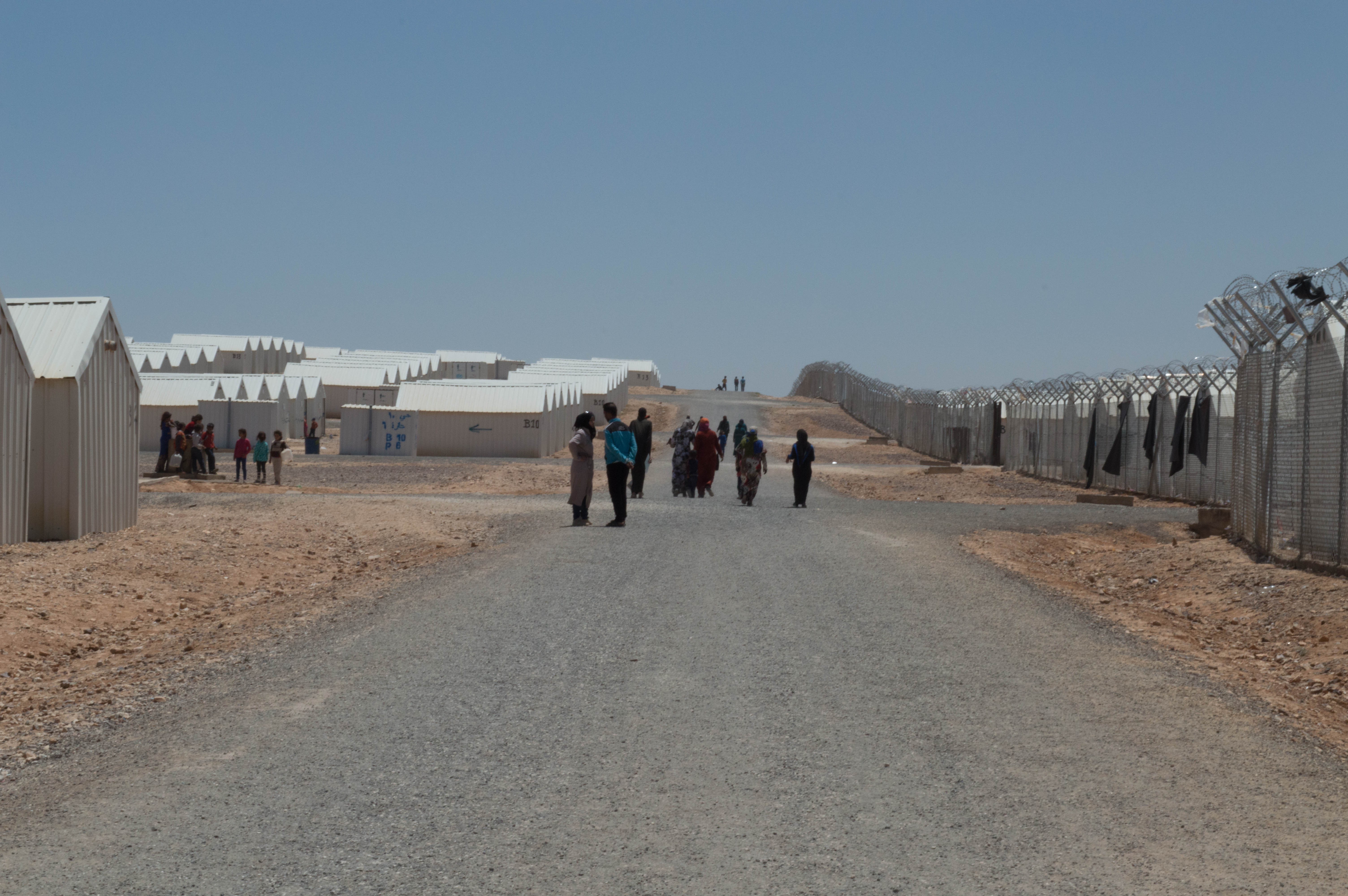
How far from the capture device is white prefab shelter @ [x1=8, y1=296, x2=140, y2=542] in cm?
1431

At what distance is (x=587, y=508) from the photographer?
56.1 feet

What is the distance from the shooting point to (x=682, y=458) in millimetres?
23812

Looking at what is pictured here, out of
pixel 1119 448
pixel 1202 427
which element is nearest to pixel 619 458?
pixel 1202 427

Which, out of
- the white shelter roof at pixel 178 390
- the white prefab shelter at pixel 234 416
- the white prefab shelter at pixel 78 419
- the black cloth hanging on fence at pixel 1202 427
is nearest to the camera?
the white prefab shelter at pixel 78 419

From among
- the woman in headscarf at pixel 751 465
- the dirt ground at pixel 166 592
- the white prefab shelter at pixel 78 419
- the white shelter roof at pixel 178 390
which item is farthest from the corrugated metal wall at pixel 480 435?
the white prefab shelter at pixel 78 419

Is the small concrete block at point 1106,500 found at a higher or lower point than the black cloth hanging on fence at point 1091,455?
lower

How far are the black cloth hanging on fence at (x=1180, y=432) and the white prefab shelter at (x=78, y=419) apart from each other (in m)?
18.3

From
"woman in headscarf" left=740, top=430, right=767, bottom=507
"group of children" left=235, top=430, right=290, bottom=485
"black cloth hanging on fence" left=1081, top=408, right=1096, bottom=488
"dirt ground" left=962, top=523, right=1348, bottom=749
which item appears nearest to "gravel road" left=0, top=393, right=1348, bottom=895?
"dirt ground" left=962, top=523, right=1348, bottom=749

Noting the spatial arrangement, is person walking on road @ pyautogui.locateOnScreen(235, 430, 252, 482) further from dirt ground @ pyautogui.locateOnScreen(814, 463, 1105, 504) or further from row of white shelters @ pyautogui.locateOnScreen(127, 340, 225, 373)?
row of white shelters @ pyautogui.locateOnScreen(127, 340, 225, 373)

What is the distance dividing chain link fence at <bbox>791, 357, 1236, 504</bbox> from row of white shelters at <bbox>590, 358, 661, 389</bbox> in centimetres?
6313

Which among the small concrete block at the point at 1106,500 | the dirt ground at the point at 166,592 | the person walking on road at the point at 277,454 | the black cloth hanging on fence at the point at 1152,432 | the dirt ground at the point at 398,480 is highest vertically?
the black cloth hanging on fence at the point at 1152,432

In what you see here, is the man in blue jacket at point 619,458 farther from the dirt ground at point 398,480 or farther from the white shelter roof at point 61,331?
the dirt ground at point 398,480

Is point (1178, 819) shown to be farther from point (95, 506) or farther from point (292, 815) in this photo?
point (95, 506)

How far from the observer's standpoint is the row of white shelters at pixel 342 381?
6606 centimetres
